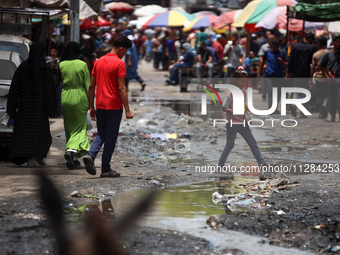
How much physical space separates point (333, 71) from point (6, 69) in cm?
796

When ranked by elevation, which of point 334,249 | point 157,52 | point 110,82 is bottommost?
point 157,52

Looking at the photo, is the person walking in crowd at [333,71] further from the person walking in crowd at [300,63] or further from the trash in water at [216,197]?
the trash in water at [216,197]

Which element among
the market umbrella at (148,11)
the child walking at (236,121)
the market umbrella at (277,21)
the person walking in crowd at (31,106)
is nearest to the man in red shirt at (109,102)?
the person walking in crowd at (31,106)

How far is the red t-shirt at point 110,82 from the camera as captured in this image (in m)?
8.42

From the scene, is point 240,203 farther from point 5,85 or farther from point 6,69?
point 6,69

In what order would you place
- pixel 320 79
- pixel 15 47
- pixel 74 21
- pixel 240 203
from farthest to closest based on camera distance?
1. pixel 320 79
2. pixel 74 21
3. pixel 15 47
4. pixel 240 203

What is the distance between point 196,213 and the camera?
664cm

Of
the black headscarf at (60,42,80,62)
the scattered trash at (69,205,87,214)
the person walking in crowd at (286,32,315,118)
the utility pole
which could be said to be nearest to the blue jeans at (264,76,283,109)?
the person walking in crowd at (286,32,315,118)

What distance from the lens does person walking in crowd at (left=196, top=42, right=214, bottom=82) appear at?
77.2 feet

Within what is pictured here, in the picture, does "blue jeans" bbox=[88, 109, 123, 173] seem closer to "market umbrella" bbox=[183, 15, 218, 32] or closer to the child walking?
the child walking

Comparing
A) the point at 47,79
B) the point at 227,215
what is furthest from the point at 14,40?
the point at 227,215

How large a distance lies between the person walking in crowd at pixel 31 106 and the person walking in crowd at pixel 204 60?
47.6ft

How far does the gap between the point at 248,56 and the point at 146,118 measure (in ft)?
32.1

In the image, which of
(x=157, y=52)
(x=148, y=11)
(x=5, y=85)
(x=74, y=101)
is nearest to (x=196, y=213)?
(x=74, y=101)
